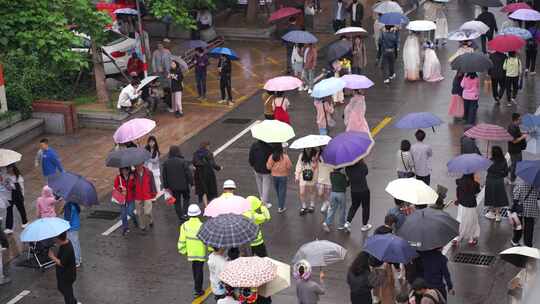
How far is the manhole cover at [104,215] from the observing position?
17.2m

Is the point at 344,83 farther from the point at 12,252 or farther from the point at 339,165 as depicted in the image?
the point at 12,252

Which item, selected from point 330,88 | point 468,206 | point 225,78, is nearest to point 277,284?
point 468,206

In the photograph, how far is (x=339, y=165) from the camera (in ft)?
47.8

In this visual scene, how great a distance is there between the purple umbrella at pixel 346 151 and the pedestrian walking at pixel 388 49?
9200 mm

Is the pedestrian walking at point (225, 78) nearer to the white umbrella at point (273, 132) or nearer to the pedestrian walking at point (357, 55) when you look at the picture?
the pedestrian walking at point (357, 55)

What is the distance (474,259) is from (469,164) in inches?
59.1

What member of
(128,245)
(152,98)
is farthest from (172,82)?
(128,245)

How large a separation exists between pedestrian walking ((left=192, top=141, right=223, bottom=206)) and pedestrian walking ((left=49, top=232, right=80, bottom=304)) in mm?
3685

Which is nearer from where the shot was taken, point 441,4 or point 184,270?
point 184,270

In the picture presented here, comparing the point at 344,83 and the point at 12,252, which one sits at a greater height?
the point at 344,83

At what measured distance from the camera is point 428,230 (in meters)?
12.0

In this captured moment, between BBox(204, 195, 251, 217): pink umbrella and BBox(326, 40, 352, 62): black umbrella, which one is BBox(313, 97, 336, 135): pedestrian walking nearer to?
BBox(326, 40, 352, 62): black umbrella

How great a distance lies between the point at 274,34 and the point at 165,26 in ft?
11.9

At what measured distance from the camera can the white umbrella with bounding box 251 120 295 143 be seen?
15742mm
